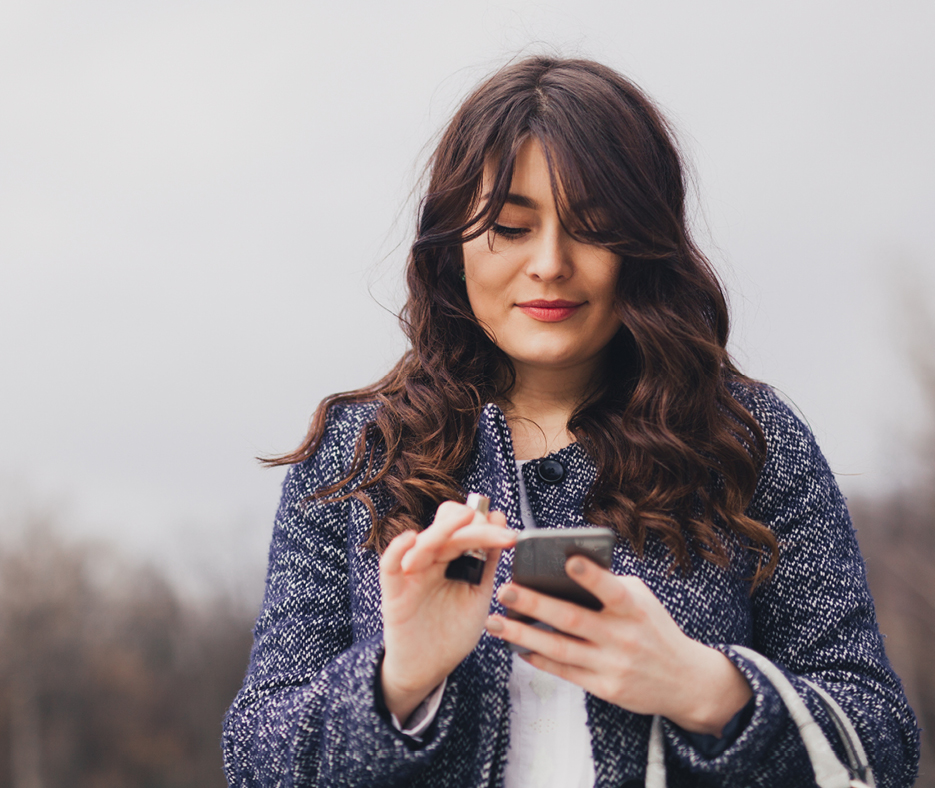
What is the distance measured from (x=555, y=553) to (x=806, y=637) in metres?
0.75

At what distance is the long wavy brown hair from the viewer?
1.56 m

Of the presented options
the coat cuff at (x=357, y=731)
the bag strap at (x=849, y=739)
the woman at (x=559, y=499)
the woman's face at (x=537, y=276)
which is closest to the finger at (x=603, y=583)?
the woman at (x=559, y=499)

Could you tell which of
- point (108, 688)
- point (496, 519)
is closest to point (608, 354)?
point (496, 519)

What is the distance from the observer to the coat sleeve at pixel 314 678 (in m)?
1.23

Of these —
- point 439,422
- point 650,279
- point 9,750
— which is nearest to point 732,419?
point 650,279

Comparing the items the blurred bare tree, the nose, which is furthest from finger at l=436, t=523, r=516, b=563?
the blurred bare tree

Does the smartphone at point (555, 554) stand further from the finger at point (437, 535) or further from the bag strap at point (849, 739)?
the bag strap at point (849, 739)

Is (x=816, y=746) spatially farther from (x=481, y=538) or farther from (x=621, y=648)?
(x=481, y=538)

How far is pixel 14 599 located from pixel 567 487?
35.9 ft

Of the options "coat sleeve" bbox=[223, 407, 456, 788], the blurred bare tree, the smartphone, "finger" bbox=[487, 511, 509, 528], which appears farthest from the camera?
the blurred bare tree

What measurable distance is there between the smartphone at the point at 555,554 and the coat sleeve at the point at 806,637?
0.39m

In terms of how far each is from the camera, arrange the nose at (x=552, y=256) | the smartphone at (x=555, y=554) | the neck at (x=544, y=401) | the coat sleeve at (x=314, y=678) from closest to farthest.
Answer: the smartphone at (x=555, y=554) → the coat sleeve at (x=314, y=678) → the nose at (x=552, y=256) → the neck at (x=544, y=401)

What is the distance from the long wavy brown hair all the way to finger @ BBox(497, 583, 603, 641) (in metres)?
0.41

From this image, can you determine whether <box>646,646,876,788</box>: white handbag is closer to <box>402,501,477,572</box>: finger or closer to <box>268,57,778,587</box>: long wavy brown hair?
<box>268,57,778,587</box>: long wavy brown hair
